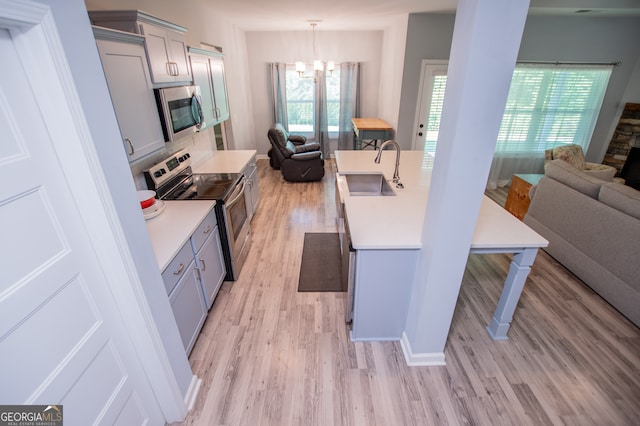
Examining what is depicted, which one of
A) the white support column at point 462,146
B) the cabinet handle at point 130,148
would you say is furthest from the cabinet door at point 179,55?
the white support column at point 462,146

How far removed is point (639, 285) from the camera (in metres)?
2.13

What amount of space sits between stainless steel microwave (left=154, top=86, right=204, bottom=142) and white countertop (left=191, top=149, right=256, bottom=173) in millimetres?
558

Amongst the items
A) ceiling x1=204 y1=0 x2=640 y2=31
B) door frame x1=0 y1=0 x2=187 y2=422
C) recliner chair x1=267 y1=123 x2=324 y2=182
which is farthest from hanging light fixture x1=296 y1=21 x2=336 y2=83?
door frame x1=0 y1=0 x2=187 y2=422

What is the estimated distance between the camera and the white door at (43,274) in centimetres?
83

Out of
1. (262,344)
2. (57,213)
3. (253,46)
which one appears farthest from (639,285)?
(253,46)

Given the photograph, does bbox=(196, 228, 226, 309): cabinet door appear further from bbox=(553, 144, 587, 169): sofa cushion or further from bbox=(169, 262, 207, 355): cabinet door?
bbox=(553, 144, 587, 169): sofa cushion

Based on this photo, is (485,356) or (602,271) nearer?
(485,356)

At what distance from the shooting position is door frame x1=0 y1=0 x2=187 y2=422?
0.82m

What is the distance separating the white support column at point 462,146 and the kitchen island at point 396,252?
12cm

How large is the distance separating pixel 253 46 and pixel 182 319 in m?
5.84

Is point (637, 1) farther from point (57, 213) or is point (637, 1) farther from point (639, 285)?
point (57, 213)

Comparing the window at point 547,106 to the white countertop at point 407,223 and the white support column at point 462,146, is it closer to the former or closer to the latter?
the white countertop at point 407,223

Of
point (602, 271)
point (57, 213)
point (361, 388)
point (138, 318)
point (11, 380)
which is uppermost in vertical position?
point (57, 213)

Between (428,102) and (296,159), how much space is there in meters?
2.43
